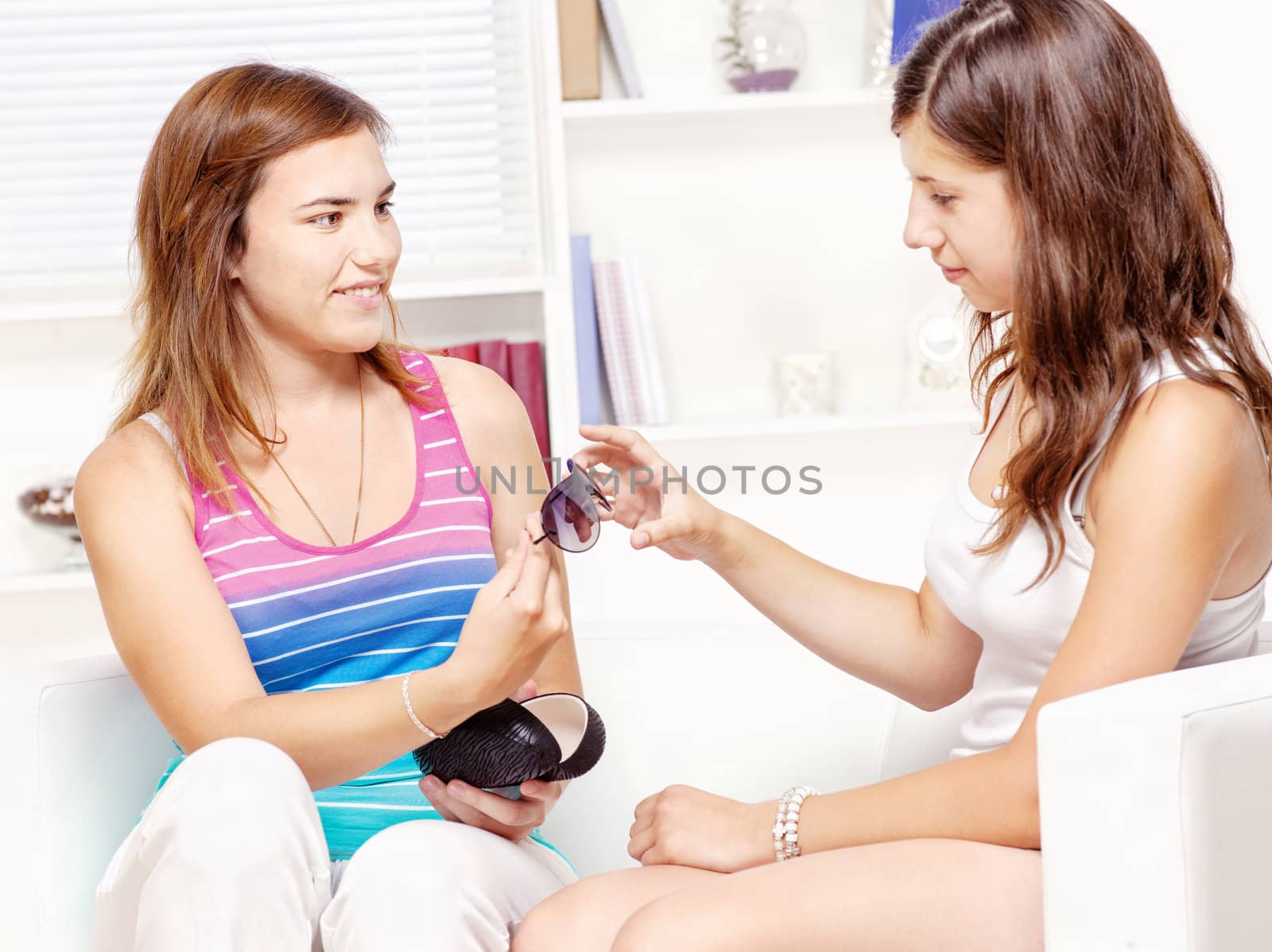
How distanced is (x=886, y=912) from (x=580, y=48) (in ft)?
6.30

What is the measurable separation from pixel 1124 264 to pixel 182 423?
1062 millimetres

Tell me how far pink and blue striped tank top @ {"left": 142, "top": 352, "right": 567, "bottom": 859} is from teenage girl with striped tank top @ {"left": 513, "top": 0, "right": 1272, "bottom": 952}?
344 millimetres

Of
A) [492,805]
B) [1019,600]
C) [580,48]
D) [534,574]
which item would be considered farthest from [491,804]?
[580,48]

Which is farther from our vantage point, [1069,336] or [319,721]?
[319,721]

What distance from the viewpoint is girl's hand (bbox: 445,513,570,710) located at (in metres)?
1.21

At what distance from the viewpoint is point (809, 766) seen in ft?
5.96

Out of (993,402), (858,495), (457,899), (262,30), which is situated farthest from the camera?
(858,495)

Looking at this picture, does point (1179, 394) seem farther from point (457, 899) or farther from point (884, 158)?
point (884, 158)

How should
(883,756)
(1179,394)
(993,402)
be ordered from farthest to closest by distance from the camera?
1. (883,756)
2. (993,402)
3. (1179,394)

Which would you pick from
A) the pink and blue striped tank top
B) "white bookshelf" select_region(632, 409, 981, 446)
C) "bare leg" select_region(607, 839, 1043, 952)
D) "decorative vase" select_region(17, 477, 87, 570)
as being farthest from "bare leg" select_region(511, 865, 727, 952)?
"decorative vase" select_region(17, 477, 87, 570)

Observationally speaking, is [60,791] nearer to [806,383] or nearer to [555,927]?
[555,927]

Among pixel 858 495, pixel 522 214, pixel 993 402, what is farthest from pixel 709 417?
pixel 993 402

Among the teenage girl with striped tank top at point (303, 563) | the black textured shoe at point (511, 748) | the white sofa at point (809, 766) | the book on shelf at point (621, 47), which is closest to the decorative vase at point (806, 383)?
the book on shelf at point (621, 47)

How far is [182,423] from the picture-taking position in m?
1.55
